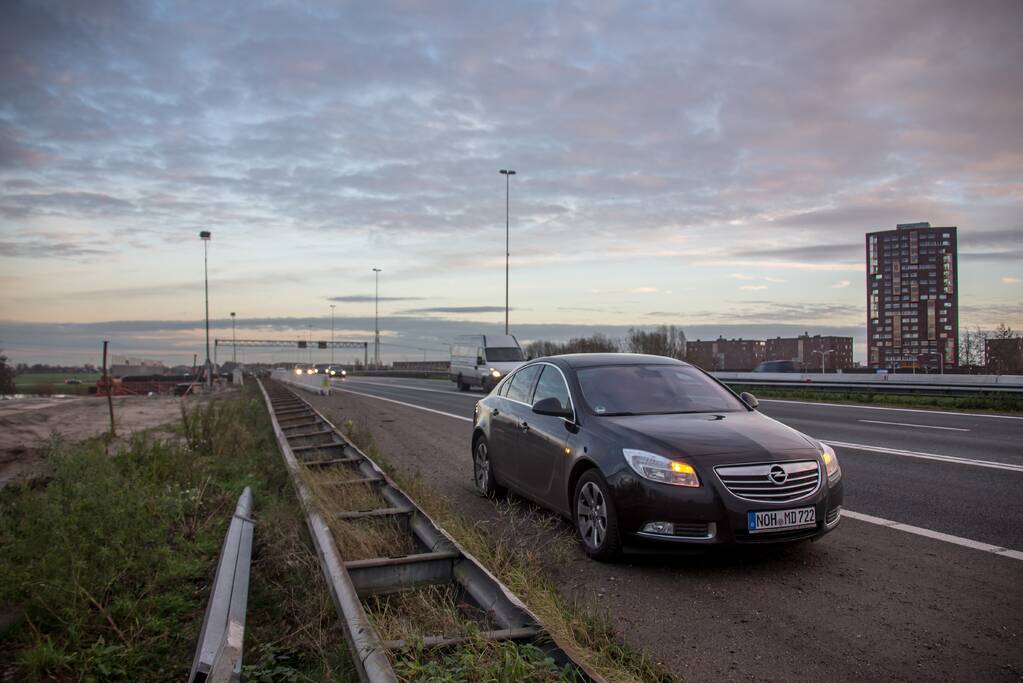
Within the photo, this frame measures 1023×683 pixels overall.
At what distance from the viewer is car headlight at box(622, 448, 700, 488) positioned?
5082 mm

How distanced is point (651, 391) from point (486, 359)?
27.9 meters

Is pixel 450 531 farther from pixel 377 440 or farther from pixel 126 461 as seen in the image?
pixel 377 440

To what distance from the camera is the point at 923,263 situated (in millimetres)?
105875

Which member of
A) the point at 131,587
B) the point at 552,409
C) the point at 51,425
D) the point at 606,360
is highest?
the point at 606,360

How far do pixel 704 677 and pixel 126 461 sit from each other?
7.51 metres

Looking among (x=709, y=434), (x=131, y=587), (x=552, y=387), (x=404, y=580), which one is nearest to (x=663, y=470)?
(x=709, y=434)

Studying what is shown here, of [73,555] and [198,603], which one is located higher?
[73,555]

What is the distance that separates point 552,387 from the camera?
23.0 ft

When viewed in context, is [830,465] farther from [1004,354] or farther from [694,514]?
[1004,354]

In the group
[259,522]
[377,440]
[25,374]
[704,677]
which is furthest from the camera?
[25,374]

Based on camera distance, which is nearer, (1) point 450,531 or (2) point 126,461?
(1) point 450,531

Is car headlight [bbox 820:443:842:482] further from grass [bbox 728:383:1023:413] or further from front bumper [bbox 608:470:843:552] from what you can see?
grass [bbox 728:383:1023:413]

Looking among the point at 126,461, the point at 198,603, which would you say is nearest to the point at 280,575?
the point at 198,603

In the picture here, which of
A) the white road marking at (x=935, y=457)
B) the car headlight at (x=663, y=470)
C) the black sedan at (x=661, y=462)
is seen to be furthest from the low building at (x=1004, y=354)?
the car headlight at (x=663, y=470)
